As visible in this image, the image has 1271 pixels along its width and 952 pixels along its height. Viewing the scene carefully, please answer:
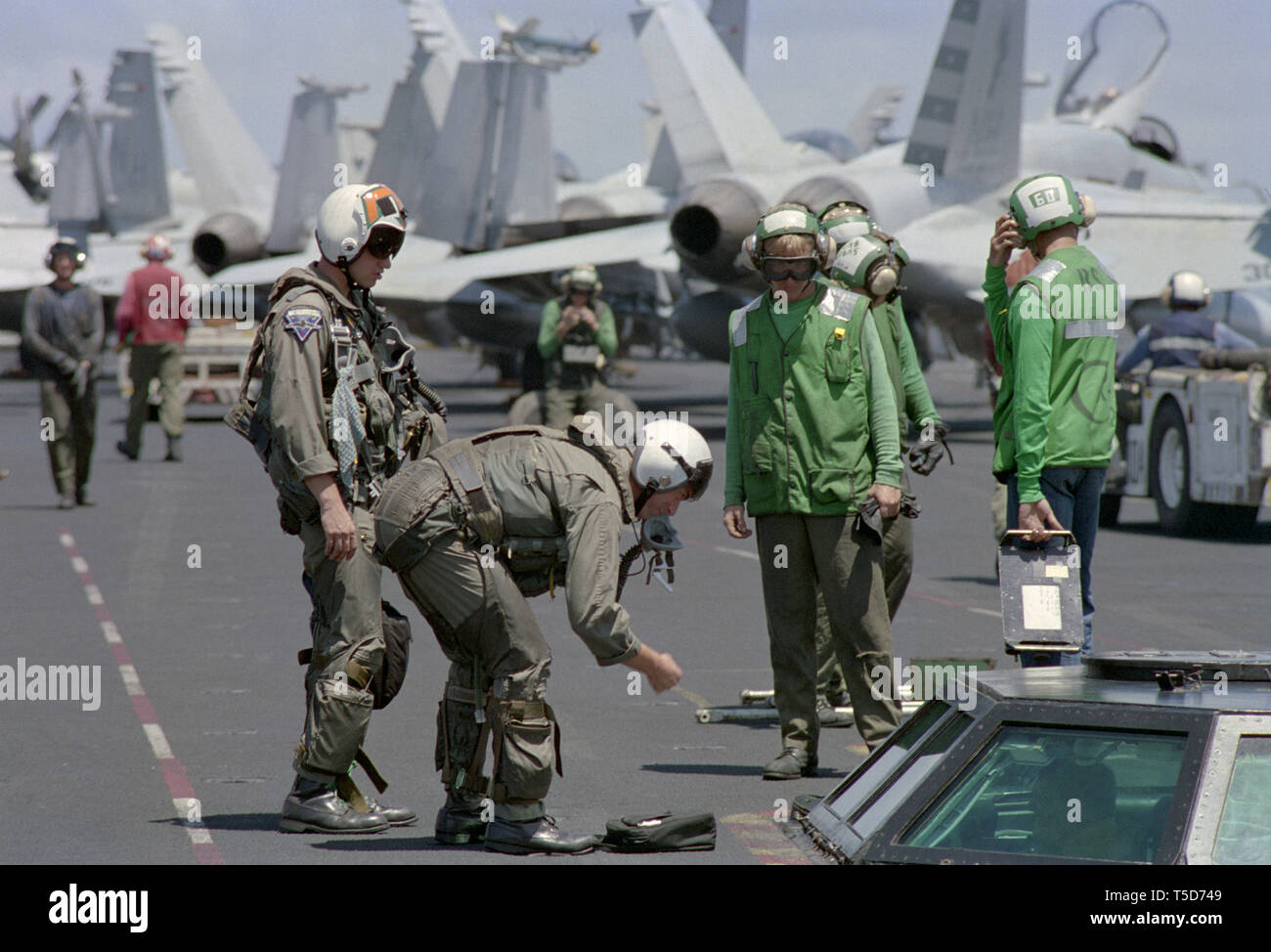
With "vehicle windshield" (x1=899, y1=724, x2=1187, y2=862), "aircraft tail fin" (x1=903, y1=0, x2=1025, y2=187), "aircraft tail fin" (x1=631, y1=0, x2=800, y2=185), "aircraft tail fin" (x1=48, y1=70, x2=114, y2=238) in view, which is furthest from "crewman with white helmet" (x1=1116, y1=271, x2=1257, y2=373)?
"aircraft tail fin" (x1=48, y1=70, x2=114, y2=238)

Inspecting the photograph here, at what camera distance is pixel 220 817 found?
620cm

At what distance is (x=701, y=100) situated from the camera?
1250 inches

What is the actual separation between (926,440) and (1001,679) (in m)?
3.66

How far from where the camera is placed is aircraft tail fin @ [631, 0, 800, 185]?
31516 mm

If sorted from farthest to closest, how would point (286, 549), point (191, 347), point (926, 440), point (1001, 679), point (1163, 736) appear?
point (191, 347) → point (286, 549) → point (926, 440) → point (1001, 679) → point (1163, 736)

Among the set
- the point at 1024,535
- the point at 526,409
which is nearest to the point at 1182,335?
the point at 526,409

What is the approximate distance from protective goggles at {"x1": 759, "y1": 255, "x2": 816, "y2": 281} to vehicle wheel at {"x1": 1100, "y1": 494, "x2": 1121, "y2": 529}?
10046mm

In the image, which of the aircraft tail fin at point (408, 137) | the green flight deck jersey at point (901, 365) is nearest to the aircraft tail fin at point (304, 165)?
the aircraft tail fin at point (408, 137)

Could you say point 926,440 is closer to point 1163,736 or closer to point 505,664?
point 505,664

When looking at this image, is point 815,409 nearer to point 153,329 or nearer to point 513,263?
point 153,329

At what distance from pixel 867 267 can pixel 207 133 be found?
47.9m

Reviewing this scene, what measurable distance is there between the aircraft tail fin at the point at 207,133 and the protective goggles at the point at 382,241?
47349 mm

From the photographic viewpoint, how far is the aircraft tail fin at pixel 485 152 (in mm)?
37219
